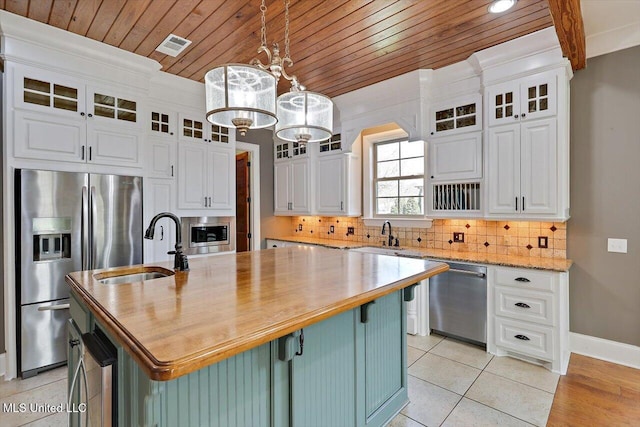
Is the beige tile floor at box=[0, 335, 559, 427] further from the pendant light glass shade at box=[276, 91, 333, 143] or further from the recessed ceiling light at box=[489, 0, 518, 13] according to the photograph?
the recessed ceiling light at box=[489, 0, 518, 13]

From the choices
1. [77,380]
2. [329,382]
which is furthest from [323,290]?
[77,380]

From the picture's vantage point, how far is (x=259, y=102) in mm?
1611

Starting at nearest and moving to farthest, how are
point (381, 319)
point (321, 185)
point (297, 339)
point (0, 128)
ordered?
1. point (297, 339)
2. point (381, 319)
3. point (0, 128)
4. point (321, 185)

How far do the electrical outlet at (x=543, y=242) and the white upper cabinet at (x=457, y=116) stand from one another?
1249mm

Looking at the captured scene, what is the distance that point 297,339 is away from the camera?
1.41 m

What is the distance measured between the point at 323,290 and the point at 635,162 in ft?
10.2

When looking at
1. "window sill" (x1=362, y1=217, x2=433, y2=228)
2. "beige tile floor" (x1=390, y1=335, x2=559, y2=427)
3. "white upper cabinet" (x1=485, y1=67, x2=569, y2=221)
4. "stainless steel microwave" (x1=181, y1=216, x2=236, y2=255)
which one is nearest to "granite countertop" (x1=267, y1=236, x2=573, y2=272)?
"window sill" (x1=362, y1=217, x2=433, y2=228)

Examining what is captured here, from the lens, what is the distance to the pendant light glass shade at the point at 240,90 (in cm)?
155

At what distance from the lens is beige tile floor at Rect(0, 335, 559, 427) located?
2.11m

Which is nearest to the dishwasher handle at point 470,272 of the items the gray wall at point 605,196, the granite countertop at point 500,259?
the granite countertop at point 500,259

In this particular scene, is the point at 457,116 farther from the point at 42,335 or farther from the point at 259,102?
the point at 42,335

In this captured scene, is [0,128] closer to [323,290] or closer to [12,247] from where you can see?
[12,247]

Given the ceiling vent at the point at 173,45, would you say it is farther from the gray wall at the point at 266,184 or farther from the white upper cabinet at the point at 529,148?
the white upper cabinet at the point at 529,148

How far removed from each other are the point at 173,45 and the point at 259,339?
9.75ft
